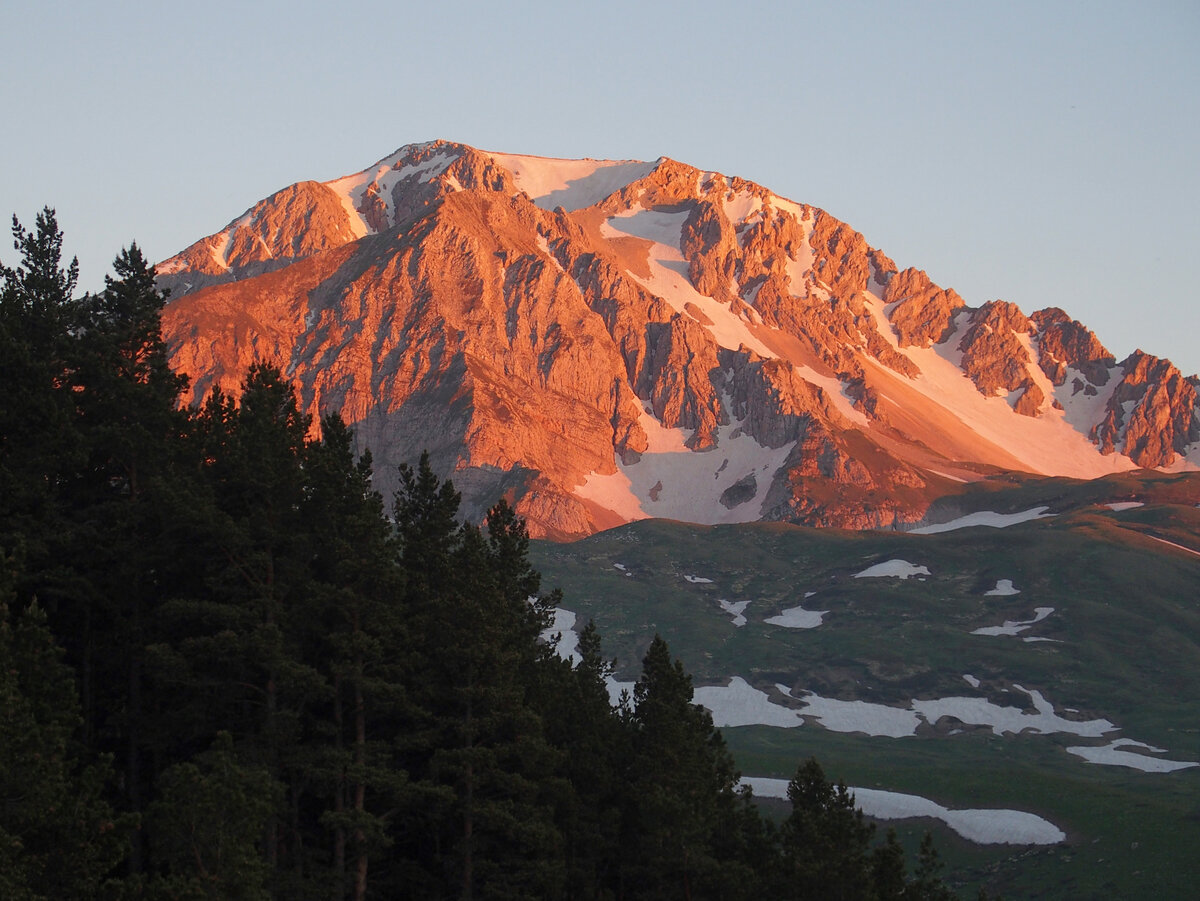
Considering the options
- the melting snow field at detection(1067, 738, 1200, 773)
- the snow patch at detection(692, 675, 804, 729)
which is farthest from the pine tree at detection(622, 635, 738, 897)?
the snow patch at detection(692, 675, 804, 729)

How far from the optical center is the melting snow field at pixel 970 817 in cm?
10319

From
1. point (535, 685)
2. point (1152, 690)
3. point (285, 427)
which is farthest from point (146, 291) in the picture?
point (1152, 690)

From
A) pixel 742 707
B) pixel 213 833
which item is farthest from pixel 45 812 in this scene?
pixel 742 707

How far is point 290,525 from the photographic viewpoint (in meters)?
46.2

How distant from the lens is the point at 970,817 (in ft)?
357

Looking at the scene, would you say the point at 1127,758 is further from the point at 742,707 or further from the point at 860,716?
the point at 742,707

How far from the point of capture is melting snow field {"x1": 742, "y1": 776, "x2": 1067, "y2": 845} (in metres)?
103

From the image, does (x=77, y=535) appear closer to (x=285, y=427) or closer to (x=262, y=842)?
(x=285, y=427)

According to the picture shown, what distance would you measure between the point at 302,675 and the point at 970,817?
263 feet

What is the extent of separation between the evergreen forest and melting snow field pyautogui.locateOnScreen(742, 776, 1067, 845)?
4846 centimetres

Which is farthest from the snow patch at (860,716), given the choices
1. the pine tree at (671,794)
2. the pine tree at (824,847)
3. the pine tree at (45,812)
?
the pine tree at (45,812)

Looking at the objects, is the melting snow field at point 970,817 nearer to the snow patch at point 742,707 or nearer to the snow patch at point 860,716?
the snow patch at point 860,716

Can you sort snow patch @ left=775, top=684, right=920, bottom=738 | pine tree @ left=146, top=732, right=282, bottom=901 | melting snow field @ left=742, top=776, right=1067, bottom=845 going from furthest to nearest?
snow patch @ left=775, top=684, right=920, bottom=738 → melting snow field @ left=742, top=776, right=1067, bottom=845 → pine tree @ left=146, top=732, right=282, bottom=901

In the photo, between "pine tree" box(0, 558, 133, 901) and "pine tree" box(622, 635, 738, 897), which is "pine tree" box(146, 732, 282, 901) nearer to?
"pine tree" box(0, 558, 133, 901)
